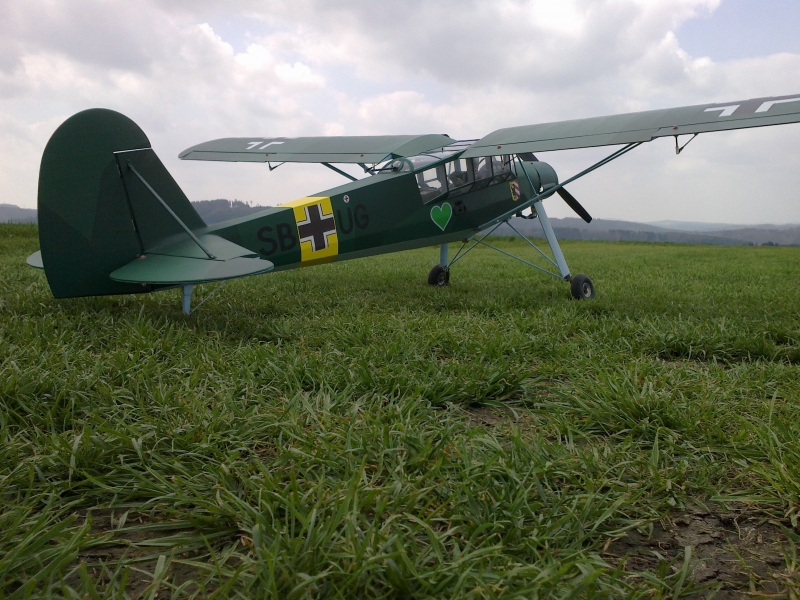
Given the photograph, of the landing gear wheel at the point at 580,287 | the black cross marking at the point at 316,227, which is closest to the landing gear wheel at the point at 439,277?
the landing gear wheel at the point at 580,287

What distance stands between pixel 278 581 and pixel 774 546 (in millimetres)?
1690

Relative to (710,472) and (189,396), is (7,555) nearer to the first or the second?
(189,396)

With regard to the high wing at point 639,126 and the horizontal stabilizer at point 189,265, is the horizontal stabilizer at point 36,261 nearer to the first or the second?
the horizontal stabilizer at point 189,265

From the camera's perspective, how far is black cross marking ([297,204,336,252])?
5.82 meters

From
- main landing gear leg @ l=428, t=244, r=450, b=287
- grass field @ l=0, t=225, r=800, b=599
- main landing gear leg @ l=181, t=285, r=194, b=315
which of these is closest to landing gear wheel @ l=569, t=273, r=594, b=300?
main landing gear leg @ l=428, t=244, r=450, b=287

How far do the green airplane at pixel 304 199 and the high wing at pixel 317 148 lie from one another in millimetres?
29

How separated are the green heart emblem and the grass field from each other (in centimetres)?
339

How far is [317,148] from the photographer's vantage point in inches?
325

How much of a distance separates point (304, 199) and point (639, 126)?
445cm

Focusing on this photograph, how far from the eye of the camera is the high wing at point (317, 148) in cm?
744

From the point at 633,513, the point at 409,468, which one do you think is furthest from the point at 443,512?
the point at 633,513

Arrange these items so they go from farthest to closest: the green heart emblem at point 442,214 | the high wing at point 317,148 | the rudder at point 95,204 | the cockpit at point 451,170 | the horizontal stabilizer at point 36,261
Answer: the high wing at point 317,148 < the green heart emblem at point 442,214 < the cockpit at point 451,170 < the horizontal stabilizer at point 36,261 < the rudder at point 95,204

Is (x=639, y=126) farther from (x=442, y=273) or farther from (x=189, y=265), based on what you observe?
(x=189, y=265)

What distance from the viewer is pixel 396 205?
6801 mm
